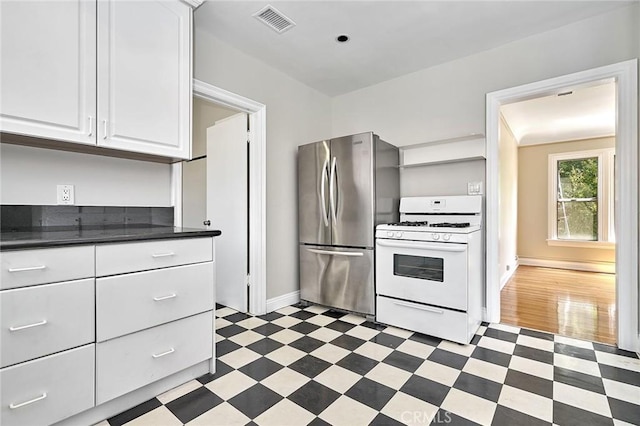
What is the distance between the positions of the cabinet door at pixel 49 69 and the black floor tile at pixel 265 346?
171 centimetres

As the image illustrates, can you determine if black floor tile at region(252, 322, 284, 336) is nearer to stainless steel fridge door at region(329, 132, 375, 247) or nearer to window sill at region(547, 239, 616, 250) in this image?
stainless steel fridge door at region(329, 132, 375, 247)

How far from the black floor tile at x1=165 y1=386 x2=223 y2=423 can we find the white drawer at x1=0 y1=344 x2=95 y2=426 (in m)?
0.38

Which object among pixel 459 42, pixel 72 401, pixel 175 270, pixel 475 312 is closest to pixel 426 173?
pixel 459 42

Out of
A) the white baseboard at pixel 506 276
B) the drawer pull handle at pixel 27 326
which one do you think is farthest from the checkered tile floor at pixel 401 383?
the white baseboard at pixel 506 276

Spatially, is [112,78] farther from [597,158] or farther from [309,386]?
[597,158]

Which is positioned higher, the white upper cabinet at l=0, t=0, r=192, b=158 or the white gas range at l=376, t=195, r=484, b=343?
the white upper cabinet at l=0, t=0, r=192, b=158

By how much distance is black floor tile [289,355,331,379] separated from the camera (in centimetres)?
195

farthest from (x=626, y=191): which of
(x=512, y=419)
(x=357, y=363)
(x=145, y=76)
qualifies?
(x=145, y=76)

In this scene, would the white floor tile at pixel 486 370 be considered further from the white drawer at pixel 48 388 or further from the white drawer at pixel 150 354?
the white drawer at pixel 48 388

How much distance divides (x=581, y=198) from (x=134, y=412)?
23.8 feet

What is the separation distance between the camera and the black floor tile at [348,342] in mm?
2306

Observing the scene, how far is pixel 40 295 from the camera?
127 centimetres

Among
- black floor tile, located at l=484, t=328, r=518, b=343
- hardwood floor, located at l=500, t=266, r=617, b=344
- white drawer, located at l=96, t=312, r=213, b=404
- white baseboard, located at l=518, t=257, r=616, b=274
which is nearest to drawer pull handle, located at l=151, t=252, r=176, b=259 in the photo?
white drawer, located at l=96, t=312, r=213, b=404

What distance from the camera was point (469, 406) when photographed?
1.60 m
